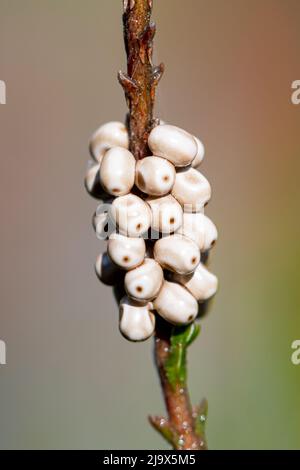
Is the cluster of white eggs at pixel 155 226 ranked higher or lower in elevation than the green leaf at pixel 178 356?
higher

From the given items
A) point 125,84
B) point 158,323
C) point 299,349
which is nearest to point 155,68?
point 125,84

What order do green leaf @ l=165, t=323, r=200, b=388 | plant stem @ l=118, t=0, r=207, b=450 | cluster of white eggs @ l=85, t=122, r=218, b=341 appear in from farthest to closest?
green leaf @ l=165, t=323, r=200, b=388
cluster of white eggs @ l=85, t=122, r=218, b=341
plant stem @ l=118, t=0, r=207, b=450

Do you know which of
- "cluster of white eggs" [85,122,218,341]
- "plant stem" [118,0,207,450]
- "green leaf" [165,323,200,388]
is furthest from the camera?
"green leaf" [165,323,200,388]

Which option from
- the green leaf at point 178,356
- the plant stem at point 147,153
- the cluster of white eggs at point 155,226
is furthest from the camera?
the green leaf at point 178,356

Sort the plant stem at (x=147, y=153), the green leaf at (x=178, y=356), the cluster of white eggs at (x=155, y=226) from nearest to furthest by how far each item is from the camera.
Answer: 1. the plant stem at (x=147, y=153)
2. the cluster of white eggs at (x=155, y=226)
3. the green leaf at (x=178, y=356)

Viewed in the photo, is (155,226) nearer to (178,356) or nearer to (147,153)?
(147,153)

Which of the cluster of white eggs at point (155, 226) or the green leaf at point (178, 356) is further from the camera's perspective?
the green leaf at point (178, 356)

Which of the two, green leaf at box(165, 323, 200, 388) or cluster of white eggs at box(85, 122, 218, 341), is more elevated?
cluster of white eggs at box(85, 122, 218, 341)
